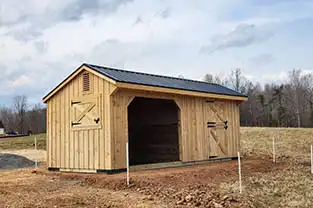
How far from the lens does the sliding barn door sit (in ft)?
43.6

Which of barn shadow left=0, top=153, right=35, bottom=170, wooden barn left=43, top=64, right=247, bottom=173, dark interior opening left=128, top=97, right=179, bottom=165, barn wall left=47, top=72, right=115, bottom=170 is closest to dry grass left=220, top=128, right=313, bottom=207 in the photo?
wooden barn left=43, top=64, right=247, bottom=173

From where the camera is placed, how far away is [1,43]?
14.9 metres

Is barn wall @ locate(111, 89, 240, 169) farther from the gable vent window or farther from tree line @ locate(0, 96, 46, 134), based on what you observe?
tree line @ locate(0, 96, 46, 134)

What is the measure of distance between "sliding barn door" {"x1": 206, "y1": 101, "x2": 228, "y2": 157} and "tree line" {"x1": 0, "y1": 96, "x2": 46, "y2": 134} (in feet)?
114

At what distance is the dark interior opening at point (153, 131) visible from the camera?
46.4ft

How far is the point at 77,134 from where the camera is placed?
36.2 feet

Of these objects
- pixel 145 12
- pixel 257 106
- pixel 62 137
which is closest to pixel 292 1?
pixel 145 12

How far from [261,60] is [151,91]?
19756 millimetres

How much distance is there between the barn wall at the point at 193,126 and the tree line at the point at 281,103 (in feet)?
70.9

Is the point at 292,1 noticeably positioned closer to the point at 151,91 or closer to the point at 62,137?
the point at 151,91

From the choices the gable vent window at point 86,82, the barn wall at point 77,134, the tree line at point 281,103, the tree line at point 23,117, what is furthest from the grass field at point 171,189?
the tree line at point 23,117

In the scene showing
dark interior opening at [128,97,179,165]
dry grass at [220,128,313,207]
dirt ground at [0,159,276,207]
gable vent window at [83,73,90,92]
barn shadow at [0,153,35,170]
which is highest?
gable vent window at [83,73,90,92]

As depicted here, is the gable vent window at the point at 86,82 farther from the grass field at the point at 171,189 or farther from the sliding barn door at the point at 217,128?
the sliding barn door at the point at 217,128

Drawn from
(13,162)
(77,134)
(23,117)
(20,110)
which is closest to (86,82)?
(77,134)
